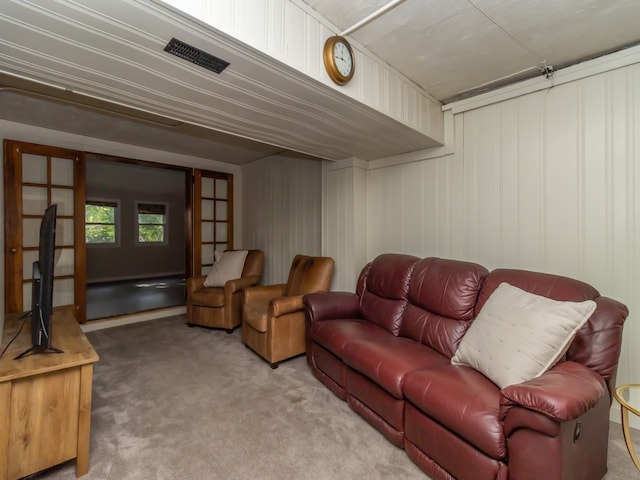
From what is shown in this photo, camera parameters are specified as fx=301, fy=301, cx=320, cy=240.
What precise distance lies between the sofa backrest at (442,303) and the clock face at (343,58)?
147 cm

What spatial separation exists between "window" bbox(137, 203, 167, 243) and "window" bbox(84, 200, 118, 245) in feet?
1.79

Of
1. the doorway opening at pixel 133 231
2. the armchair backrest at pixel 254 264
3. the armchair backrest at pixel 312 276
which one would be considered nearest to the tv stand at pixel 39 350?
the armchair backrest at pixel 312 276

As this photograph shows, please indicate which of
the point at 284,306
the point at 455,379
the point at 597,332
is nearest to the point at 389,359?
the point at 455,379

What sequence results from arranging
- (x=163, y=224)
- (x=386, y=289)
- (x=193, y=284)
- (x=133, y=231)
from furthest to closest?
(x=163, y=224)
(x=133, y=231)
(x=193, y=284)
(x=386, y=289)

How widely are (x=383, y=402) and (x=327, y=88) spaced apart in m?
1.77

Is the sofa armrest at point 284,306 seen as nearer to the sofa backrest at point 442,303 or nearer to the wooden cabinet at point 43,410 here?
the sofa backrest at point 442,303

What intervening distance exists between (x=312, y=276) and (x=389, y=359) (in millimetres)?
1501

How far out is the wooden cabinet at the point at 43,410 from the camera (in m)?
1.34

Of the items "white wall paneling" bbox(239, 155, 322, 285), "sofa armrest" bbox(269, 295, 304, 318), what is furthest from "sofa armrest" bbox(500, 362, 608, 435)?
"white wall paneling" bbox(239, 155, 322, 285)

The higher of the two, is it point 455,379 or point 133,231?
point 133,231

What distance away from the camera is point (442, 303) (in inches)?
82.3

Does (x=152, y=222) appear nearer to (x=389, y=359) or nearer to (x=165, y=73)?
(x=165, y=73)

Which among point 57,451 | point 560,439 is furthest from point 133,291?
point 560,439

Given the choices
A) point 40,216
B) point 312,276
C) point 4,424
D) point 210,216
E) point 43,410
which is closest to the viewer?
point 4,424
